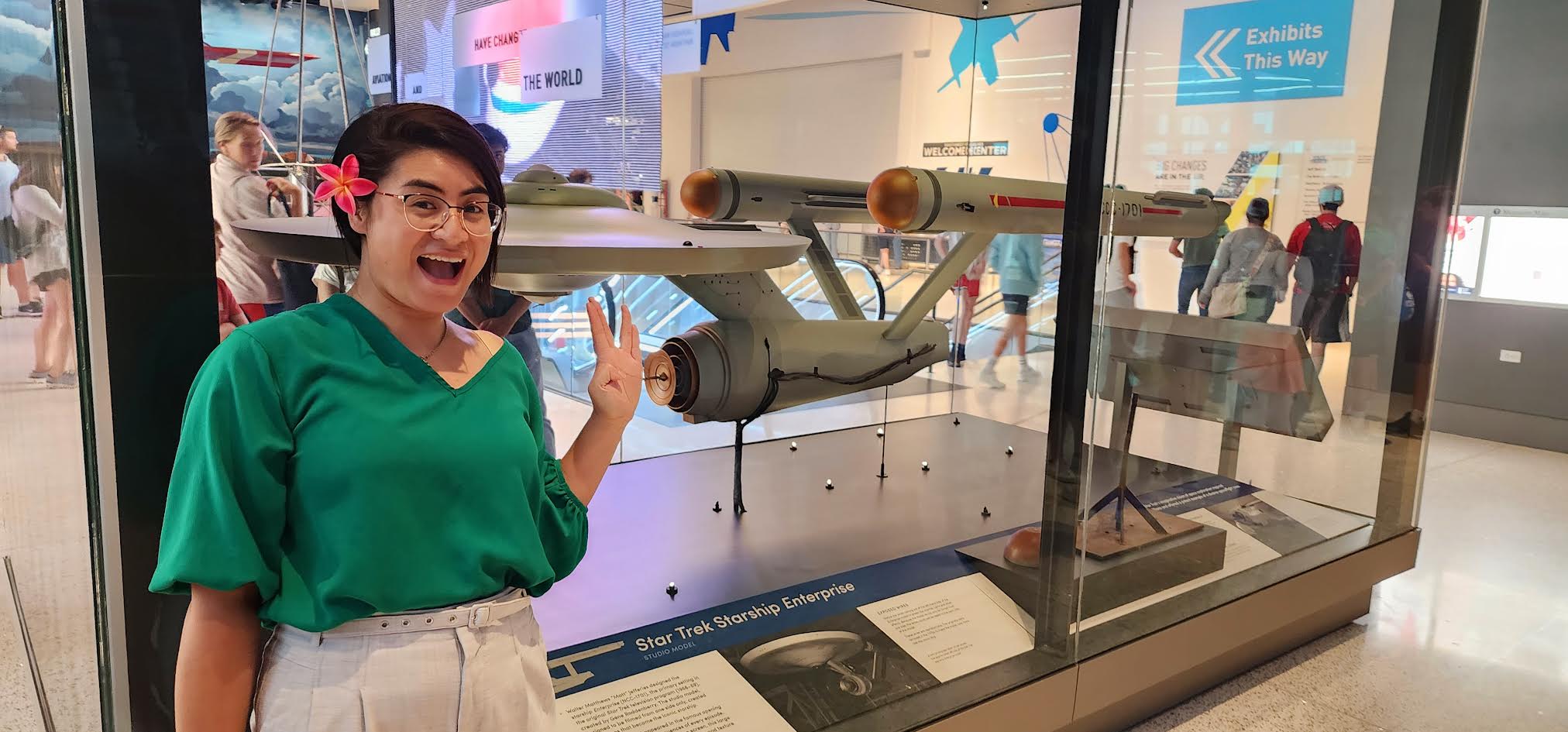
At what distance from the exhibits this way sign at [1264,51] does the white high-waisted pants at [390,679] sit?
2599 mm

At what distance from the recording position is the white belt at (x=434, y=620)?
3.47 feet

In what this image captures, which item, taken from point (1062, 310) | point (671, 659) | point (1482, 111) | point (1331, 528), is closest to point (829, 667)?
point (671, 659)

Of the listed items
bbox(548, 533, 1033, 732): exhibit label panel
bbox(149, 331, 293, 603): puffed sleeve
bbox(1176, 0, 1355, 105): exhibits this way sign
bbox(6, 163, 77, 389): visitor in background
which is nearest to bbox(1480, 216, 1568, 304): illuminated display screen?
bbox(1176, 0, 1355, 105): exhibits this way sign

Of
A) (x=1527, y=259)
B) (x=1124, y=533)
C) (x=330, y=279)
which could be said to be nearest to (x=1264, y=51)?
(x=1124, y=533)

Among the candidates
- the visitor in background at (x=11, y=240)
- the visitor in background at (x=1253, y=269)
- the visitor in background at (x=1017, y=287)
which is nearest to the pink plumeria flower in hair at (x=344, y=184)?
the visitor in background at (x=11, y=240)

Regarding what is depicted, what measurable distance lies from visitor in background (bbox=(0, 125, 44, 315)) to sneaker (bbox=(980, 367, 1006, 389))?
4.90m

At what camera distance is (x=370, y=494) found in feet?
3.37

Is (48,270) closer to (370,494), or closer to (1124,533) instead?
(370,494)

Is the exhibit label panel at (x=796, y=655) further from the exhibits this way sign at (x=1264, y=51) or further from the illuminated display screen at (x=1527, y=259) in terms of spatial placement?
the illuminated display screen at (x=1527, y=259)

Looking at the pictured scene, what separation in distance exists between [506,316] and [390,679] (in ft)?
6.69

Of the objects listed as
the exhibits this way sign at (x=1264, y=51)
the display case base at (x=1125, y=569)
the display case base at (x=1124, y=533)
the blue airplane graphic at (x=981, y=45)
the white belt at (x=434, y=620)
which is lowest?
the display case base at (x=1125, y=569)

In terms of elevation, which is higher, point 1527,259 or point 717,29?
point 717,29

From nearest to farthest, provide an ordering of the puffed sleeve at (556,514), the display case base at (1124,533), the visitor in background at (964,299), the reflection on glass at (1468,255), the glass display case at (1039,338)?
the puffed sleeve at (556,514) < the glass display case at (1039,338) < the display case base at (1124,533) < the visitor in background at (964,299) < the reflection on glass at (1468,255)

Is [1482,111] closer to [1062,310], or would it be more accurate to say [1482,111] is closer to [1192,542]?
[1192,542]
